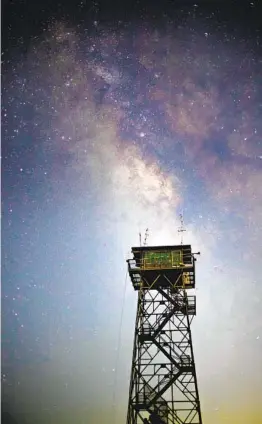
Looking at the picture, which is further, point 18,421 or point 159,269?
point 18,421

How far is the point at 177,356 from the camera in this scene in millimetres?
17406

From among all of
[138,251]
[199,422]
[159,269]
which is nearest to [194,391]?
[199,422]

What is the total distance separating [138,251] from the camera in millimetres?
19562

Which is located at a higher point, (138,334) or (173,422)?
(138,334)

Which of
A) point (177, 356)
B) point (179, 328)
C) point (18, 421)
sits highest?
point (179, 328)

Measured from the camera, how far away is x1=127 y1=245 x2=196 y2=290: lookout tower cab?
747 inches

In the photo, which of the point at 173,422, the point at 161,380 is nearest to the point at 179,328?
the point at 161,380

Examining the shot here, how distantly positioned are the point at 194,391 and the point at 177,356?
1.66 metres

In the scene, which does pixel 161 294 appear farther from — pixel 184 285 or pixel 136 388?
pixel 136 388

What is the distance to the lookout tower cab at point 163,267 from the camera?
747 inches

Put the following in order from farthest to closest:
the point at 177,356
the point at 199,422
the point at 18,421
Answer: the point at 18,421
the point at 177,356
the point at 199,422

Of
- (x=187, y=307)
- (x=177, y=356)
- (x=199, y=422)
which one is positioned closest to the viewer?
(x=199, y=422)

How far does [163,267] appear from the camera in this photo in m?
19.0

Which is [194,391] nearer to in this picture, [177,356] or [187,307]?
[177,356]
